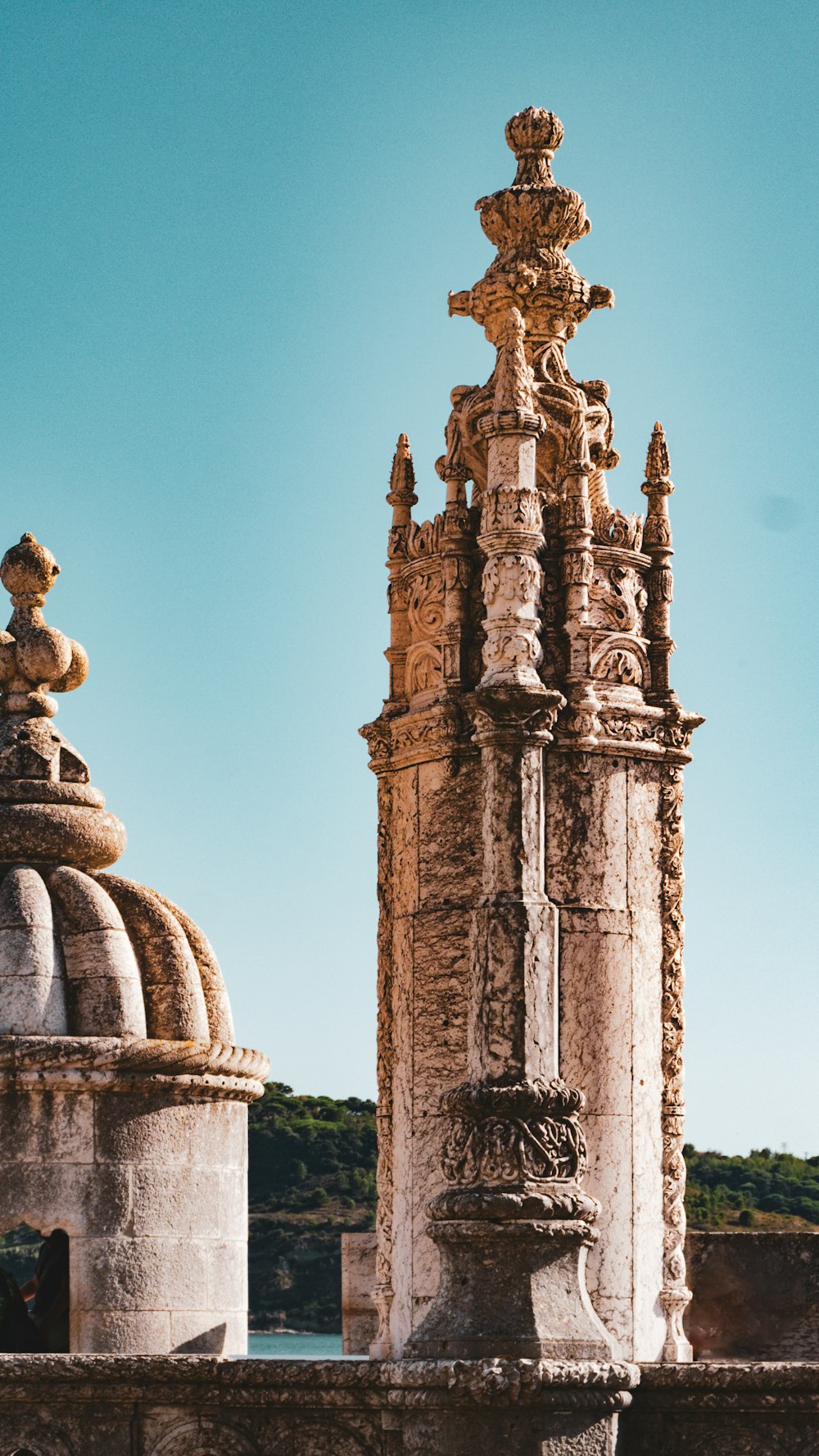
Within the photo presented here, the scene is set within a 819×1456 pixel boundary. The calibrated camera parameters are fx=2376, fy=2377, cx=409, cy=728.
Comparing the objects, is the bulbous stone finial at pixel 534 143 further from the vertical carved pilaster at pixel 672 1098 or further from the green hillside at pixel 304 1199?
the green hillside at pixel 304 1199

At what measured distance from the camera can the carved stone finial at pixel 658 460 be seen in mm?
12094

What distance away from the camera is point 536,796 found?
10633mm

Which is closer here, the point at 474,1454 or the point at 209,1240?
the point at 474,1454

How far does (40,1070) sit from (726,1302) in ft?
12.6

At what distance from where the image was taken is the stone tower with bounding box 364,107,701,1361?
1059 centimetres

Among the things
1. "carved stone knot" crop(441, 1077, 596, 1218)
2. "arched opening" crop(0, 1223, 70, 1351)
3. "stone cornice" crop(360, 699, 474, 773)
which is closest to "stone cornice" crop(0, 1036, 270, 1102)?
"arched opening" crop(0, 1223, 70, 1351)

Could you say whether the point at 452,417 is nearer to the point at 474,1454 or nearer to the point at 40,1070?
the point at 40,1070

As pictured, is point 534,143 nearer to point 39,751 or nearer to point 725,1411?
point 39,751

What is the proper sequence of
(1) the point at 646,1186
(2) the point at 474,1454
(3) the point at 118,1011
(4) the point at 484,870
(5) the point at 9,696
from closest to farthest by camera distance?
(2) the point at 474,1454, (4) the point at 484,870, (1) the point at 646,1186, (3) the point at 118,1011, (5) the point at 9,696

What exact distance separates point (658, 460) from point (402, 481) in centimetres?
→ 132

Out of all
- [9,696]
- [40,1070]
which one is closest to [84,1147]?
[40,1070]

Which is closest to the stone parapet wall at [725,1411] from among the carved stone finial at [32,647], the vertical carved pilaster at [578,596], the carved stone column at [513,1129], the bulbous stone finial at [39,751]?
the carved stone column at [513,1129]

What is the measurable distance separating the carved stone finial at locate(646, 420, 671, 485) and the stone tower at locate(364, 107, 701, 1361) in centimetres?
1

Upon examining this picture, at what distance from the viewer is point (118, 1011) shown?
518 inches
